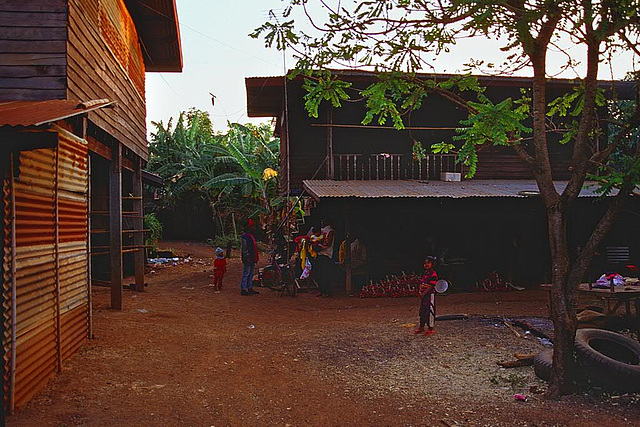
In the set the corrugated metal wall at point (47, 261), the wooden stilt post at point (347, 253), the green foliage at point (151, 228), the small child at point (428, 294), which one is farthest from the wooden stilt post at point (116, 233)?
the green foliage at point (151, 228)

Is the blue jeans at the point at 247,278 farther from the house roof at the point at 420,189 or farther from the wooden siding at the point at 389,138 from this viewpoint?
the wooden siding at the point at 389,138

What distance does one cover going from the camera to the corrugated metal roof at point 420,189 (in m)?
12.3

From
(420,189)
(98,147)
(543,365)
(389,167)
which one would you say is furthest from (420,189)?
(543,365)

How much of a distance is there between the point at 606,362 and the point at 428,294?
3.27 meters

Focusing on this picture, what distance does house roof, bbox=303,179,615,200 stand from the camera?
12.3 meters

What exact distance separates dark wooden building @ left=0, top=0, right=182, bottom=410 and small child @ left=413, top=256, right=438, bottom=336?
5.10m

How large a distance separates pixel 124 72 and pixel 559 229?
30.2 feet

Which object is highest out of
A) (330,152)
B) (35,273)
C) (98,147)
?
(330,152)

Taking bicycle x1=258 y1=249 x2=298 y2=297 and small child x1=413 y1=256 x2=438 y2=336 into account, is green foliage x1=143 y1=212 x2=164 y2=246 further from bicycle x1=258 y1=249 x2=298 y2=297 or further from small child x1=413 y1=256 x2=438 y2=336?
small child x1=413 y1=256 x2=438 y2=336

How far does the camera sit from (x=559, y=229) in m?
5.85

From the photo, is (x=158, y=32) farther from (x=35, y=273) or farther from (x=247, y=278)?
(x=35, y=273)

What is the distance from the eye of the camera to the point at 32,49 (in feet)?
23.4

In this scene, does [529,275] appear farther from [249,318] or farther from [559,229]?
[559,229]

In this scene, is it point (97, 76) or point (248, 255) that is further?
point (248, 255)
